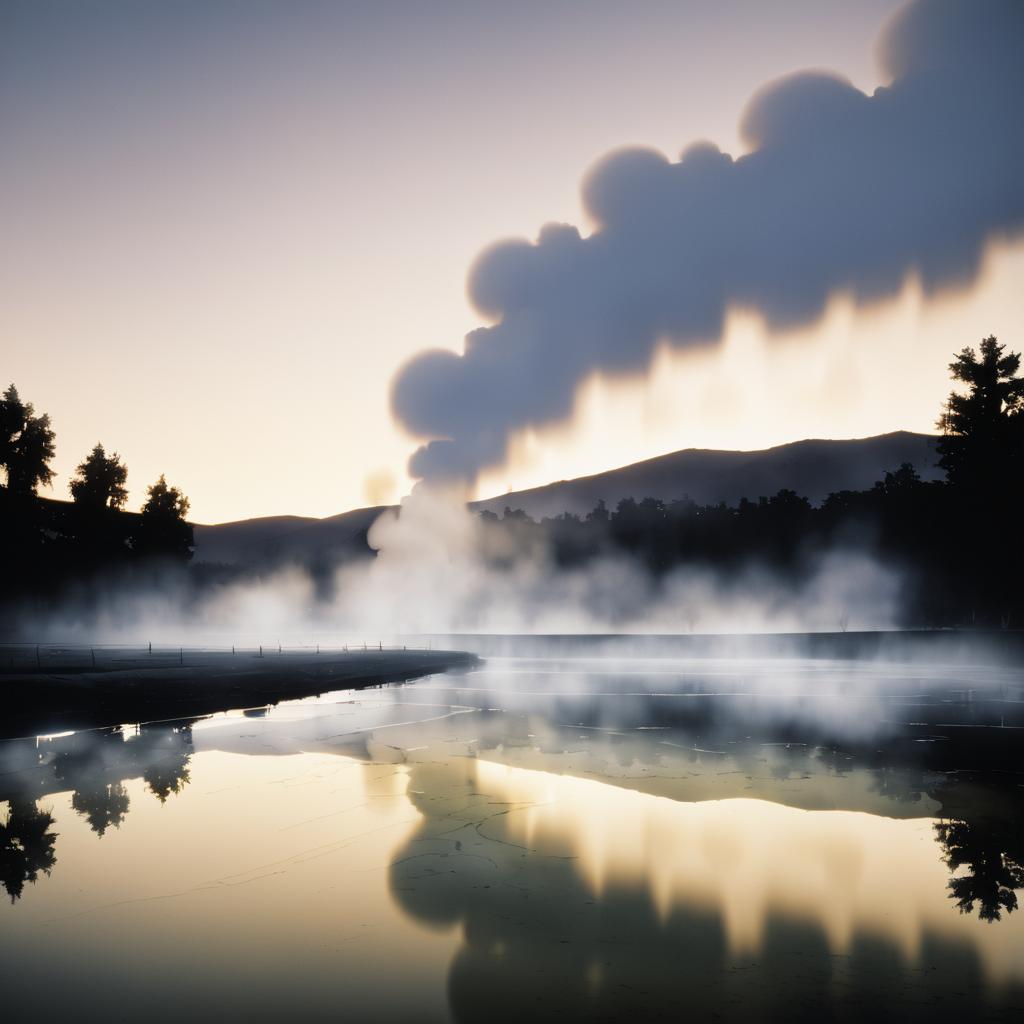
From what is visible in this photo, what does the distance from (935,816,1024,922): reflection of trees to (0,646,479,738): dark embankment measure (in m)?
28.9

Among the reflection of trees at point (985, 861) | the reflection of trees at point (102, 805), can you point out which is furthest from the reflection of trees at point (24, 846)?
the reflection of trees at point (985, 861)

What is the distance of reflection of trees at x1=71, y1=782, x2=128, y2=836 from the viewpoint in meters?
15.4

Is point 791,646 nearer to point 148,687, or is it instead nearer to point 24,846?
point 148,687

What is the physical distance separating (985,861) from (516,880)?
274 inches

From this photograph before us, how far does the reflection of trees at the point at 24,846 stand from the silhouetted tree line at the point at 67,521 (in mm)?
71638

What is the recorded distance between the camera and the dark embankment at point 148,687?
32.7 meters

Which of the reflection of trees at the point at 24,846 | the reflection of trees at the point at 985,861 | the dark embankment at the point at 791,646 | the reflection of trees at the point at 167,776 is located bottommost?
the dark embankment at the point at 791,646

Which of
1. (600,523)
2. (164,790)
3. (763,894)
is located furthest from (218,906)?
(600,523)

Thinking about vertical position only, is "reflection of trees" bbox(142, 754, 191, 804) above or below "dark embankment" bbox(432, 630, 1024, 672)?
above

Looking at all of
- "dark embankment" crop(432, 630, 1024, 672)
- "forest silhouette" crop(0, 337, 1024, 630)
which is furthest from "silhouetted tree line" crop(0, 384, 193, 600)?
"dark embankment" crop(432, 630, 1024, 672)

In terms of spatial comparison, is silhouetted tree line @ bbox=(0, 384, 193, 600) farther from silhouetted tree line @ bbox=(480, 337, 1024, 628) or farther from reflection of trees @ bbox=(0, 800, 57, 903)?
silhouetted tree line @ bbox=(480, 337, 1024, 628)

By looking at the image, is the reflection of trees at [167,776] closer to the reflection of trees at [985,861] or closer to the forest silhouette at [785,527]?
the reflection of trees at [985,861]

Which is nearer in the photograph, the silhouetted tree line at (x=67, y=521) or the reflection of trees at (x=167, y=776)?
the reflection of trees at (x=167, y=776)

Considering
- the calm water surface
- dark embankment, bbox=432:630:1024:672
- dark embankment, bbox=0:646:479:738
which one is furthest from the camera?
dark embankment, bbox=432:630:1024:672
